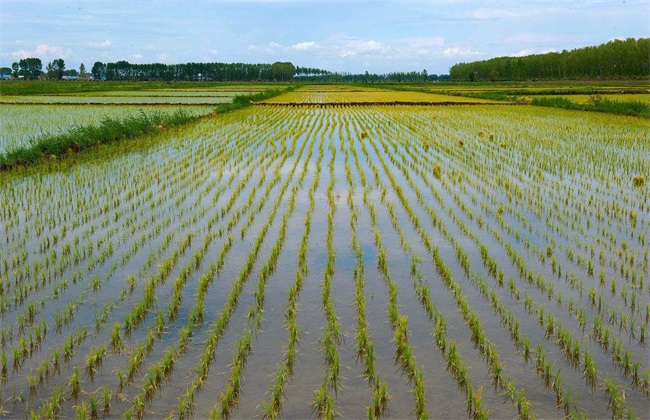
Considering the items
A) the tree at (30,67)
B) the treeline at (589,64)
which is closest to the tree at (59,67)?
the tree at (30,67)

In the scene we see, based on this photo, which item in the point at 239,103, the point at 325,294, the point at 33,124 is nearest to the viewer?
the point at 325,294

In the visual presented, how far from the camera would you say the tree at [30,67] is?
103250mm

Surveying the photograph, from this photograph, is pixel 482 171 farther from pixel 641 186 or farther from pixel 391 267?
pixel 391 267

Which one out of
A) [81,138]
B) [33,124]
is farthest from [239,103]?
[81,138]

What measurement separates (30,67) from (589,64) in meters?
101

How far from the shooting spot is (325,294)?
431 centimetres

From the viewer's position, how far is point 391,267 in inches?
198

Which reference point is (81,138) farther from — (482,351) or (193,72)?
(193,72)

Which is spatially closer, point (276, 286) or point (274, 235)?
point (276, 286)

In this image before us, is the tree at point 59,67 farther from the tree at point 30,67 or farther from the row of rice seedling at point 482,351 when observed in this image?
the row of rice seedling at point 482,351

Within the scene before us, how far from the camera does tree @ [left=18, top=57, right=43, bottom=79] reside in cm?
10325

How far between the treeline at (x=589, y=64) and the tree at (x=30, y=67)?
83.8 meters

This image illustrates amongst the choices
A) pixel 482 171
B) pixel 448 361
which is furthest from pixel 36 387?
pixel 482 171

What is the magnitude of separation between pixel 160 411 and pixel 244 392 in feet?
1.49
